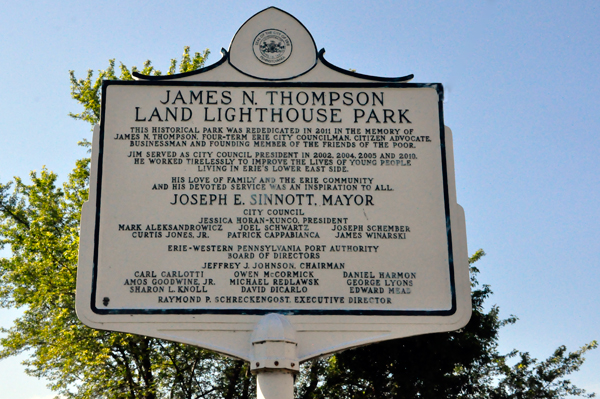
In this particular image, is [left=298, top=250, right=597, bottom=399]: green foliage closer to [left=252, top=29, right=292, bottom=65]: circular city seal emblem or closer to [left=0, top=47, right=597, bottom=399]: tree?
[left=0, top=47, right=597, bottom=399]: tree

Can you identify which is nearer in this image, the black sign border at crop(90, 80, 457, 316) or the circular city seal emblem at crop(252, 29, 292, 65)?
the black sign border at crop(90, 80, 457, 316)

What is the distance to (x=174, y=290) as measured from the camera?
7.57 meters

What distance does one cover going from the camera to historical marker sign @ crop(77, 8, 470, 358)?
7.53 m

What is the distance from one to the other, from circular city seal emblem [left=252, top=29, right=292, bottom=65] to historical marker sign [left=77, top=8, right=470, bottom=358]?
16mm

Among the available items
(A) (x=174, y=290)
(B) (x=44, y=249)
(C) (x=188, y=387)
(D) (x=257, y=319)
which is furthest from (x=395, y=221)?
(B) (x=44, y=249)

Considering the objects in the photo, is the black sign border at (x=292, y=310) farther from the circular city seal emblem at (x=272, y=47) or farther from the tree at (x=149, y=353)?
the tree at (x=149, y=353)

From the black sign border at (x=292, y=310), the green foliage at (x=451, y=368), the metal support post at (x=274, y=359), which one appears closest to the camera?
the metal support post at (x=274, y=359)

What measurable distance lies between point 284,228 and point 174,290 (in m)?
1.37

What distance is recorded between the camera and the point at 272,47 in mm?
8648

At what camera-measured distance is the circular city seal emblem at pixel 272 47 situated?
8625 millimetres

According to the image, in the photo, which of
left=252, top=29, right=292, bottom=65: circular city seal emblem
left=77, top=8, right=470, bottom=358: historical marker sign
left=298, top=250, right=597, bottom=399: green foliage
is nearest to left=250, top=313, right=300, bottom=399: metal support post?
left=77, top=8, right=470, bottom=358: historical marker sign

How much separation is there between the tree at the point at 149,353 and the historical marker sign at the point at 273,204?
688 centimetres

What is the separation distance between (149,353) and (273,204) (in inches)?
389

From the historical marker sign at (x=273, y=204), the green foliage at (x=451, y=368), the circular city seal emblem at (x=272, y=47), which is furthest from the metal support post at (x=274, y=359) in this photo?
the green foliage at (x=451, y=368)
